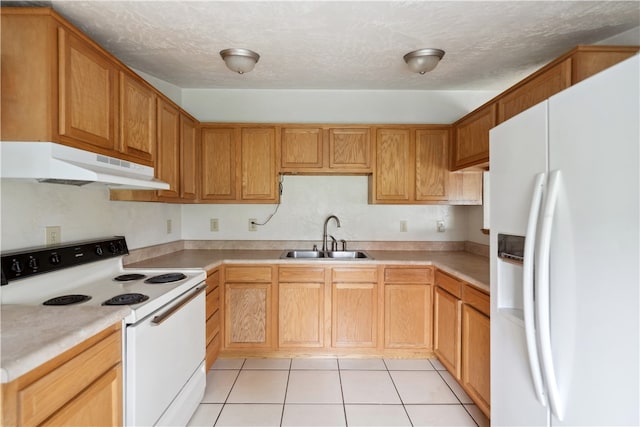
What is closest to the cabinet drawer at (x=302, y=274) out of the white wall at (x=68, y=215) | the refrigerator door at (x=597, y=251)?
the white wall at (x=68, y=215)

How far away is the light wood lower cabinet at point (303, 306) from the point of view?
2.66 meters

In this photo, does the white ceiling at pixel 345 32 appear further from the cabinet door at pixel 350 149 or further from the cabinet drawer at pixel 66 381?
the cabinet drawer at pixel 66 381

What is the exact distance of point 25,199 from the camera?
1.57 meters

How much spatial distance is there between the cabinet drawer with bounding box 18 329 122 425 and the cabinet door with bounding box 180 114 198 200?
1.56m

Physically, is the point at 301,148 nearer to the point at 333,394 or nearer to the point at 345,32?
the point at 345,32

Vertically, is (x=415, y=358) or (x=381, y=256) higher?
(x=381, y=256)

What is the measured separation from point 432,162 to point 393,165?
37cm

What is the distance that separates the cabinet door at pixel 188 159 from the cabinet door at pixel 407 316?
74.8 inches

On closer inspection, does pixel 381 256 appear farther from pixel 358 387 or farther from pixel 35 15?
pixel 35 15

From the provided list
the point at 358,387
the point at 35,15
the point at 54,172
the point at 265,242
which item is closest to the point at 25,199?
the point at 54,172

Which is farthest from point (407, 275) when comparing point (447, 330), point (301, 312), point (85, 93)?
point (85, 93)

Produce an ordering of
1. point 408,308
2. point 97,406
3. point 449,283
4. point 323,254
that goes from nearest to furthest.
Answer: point 97,406, point 449,283, point 408,308, point 323,254

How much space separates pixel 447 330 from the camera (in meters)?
2.37

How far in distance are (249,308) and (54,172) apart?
5.69 ft
